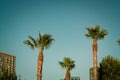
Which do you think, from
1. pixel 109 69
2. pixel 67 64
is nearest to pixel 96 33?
pixel 109 69

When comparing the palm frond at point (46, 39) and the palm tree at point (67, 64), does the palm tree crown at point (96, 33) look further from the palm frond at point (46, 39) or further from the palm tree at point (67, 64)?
the palm tree at point (67, 64)

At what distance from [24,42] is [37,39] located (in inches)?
94.6

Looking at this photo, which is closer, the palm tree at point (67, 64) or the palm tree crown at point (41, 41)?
the palm tree crown at point (41, 41)

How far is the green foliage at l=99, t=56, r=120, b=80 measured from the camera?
5422cm

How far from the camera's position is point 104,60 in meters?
57.2

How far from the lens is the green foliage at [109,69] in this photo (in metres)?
54.2

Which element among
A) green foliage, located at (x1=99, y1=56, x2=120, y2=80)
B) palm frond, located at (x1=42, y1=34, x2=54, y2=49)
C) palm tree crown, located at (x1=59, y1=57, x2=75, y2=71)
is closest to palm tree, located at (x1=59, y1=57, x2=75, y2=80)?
palm tree crown, located at (x1=59, y1=57, x2=75, y2=71)

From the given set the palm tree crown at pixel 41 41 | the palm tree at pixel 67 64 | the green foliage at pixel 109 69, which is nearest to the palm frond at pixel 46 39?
the palm tree crown at pixel 41 41

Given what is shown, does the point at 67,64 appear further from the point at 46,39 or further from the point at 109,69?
the point at 46,39

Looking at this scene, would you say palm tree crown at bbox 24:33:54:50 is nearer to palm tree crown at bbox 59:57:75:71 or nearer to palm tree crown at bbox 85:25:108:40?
palm tree crown at bbox 85:25:108:40

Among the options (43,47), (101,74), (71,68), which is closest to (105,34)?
(101,74)

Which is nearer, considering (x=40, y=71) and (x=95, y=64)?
(x=40, y=71)

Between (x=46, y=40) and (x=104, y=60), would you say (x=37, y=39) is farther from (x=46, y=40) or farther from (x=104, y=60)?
(x=104, y=60)

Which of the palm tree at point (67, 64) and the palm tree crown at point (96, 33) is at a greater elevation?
the palm tree crown at point (96, 33)
